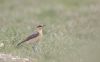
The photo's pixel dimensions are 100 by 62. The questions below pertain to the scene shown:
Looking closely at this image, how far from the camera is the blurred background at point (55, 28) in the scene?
1555cm

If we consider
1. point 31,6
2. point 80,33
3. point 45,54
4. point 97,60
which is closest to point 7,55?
point 45,54

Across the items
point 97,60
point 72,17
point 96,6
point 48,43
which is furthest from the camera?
point 96,6

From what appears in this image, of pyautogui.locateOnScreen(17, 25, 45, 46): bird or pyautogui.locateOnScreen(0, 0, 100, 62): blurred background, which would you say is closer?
pyautogui.locateOnScreen(0, 0, 100, 62): blurred background

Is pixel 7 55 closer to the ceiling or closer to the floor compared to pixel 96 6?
closer to the floor

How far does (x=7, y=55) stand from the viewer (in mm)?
14734

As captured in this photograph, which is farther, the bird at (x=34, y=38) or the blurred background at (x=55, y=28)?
the bird at (x=34, y=38)

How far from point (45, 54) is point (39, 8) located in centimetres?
1117

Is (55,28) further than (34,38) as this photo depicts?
Yes

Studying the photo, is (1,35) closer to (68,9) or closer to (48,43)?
(48,43)

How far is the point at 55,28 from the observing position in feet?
66.9

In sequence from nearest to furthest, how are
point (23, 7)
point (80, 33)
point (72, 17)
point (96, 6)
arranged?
point (80, 33)
point (72, 17)
point (96, 6)
point (23, 7)

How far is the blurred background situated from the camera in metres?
15.5

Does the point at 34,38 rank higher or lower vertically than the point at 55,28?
lower

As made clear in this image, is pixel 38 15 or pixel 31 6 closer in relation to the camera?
pixel 38 15
